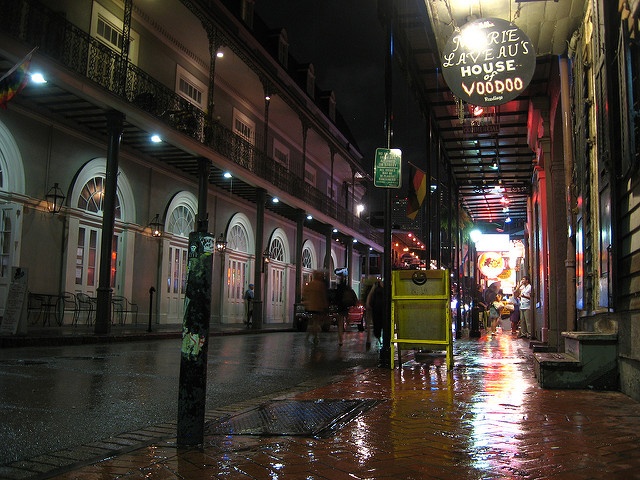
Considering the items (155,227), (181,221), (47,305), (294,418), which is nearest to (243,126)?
(181,221)

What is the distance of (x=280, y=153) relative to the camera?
2866 centimetres

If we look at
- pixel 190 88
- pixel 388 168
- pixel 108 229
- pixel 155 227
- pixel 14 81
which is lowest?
pixel 108 229

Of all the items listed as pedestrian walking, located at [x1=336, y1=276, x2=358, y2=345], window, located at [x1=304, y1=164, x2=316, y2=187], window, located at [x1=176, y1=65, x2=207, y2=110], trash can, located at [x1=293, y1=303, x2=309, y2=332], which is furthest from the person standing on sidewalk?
window, located at [x1=304, y1=164, x2=316, y2=187]

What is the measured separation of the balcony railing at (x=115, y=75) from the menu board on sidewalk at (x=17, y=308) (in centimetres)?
472

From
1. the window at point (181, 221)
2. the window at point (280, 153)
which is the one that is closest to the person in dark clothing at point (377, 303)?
the window at point (181, 221)

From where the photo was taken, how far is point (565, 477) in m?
2.74

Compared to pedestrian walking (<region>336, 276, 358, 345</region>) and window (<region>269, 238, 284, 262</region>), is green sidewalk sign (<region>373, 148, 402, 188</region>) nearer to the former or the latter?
pedestrian walking (<region>336, 276, 358, 345</region>)

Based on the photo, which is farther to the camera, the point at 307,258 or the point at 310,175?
the point at 307,258

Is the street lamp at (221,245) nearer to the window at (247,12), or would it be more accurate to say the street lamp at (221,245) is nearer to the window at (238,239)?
the window at (238,239)

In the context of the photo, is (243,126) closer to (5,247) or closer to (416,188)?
(5,247)

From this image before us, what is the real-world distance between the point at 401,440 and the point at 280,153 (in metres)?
25.8

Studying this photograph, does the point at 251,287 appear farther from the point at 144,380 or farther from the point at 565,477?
the point at 565,477

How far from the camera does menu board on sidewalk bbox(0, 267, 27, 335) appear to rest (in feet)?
35.7

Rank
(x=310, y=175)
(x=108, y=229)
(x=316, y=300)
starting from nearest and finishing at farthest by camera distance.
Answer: (x=316, y=300)
(x=108, y=229)
(x=310, y=175)
